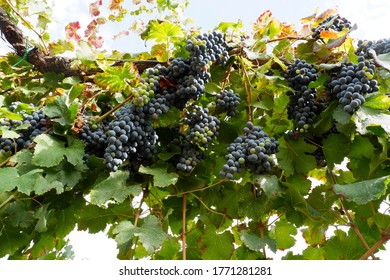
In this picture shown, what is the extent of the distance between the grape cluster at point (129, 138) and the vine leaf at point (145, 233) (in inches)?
7.8

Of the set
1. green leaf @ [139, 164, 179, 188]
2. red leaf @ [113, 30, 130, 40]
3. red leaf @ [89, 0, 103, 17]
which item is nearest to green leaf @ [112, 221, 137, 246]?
green leaf @ [139, 164, 179, 188]

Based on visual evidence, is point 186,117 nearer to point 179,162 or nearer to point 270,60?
point 179,162

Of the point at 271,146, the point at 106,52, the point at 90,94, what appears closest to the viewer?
the point at 271,146

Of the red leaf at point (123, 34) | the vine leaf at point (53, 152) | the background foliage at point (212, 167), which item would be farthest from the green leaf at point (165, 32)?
the red leaf at point (123, 34)

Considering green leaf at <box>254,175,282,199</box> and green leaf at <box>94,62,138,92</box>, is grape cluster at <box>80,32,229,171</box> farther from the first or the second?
green leaf at <box>254,175,282,199</box>

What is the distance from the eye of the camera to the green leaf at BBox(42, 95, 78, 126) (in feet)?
4.65

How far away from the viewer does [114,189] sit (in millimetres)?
1365

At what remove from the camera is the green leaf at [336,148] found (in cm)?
146

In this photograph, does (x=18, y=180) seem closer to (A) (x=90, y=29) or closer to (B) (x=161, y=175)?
(B) (x=161, y=175)

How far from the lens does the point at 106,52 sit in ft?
6.04

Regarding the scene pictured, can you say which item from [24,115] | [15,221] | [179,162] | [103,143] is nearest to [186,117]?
[179,162]

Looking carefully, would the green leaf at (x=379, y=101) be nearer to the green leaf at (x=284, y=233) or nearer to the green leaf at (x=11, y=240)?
the green leaf at (x=284, y=233)

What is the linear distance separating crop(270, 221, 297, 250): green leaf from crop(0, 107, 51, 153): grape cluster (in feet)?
3.38

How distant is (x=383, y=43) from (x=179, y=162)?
2.86 ft
